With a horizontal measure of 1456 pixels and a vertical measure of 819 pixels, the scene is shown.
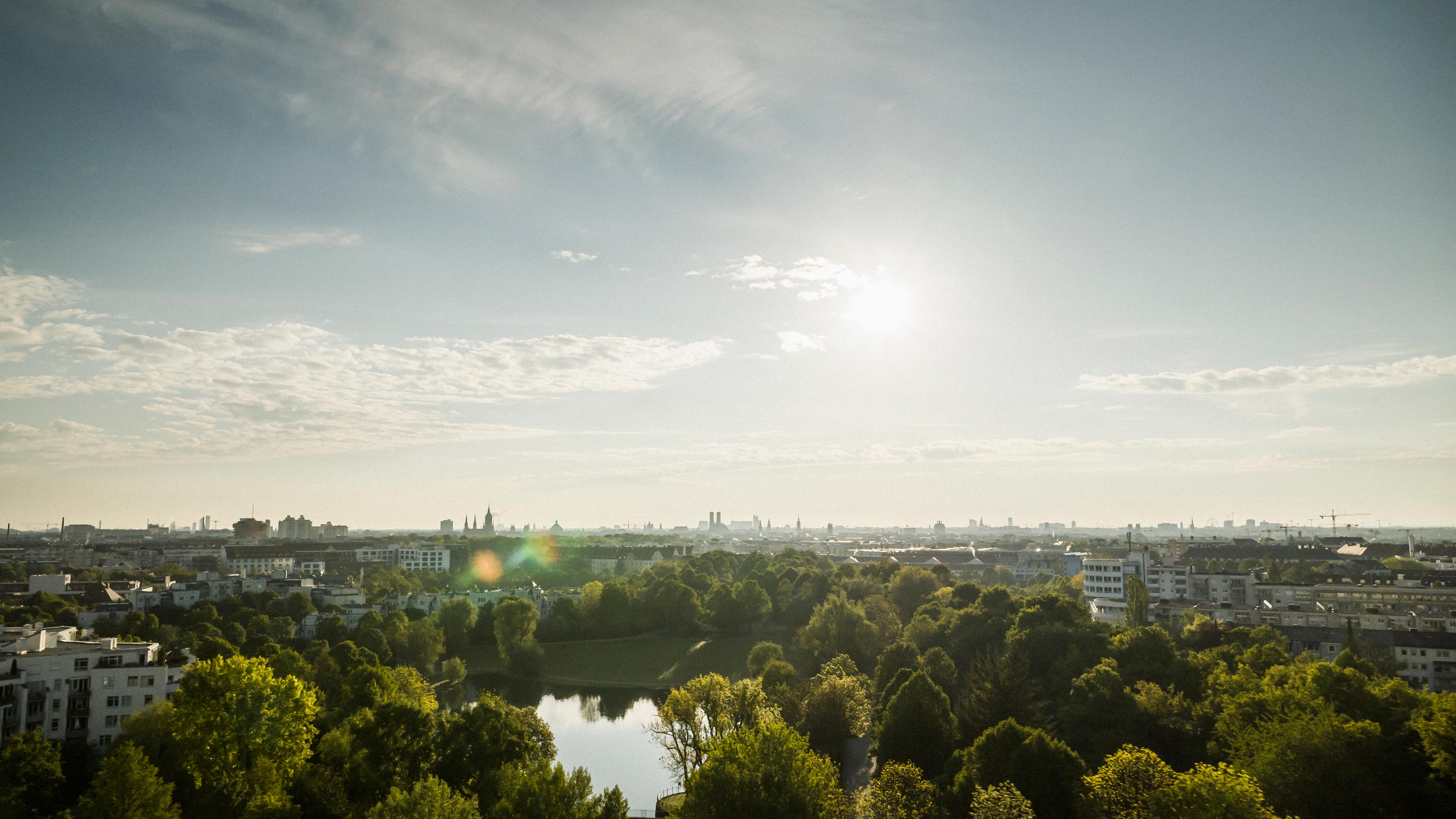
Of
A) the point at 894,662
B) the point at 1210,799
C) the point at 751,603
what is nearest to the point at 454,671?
the point at 751,603

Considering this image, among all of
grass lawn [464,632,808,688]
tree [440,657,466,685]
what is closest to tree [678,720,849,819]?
grass lawn [464,632,808,688]

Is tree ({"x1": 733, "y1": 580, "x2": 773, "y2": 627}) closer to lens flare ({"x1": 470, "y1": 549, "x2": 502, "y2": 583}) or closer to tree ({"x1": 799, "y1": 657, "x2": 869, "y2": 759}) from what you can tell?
tree ({"x1": 799, "y1": 657, "x2": 869, "y2": 759})

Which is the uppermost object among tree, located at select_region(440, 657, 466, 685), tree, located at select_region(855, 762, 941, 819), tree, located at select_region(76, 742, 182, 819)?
tree, located at select_region(76, 742, 182, 819)

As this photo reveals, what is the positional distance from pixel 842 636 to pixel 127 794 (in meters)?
44.4

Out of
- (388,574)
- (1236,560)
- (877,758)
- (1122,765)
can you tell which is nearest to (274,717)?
(877,758)

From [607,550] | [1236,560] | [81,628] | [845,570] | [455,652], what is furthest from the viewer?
[607,550]

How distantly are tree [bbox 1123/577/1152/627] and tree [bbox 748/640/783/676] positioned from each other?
24484 millimetres

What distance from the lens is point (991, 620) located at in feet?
185

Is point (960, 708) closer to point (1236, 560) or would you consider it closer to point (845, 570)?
point (845, 570)

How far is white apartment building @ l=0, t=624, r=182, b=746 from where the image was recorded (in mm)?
37688

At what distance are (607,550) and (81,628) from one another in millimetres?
99163

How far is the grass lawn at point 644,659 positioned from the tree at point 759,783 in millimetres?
38325

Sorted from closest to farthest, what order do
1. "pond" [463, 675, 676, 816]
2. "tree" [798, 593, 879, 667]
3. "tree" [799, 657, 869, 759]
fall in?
"tree" [799, 657, 869, 759], "pond" [463, 675, 676, 816], "tree" [798, 593, 879, 667]

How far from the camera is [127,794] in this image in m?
25.0
